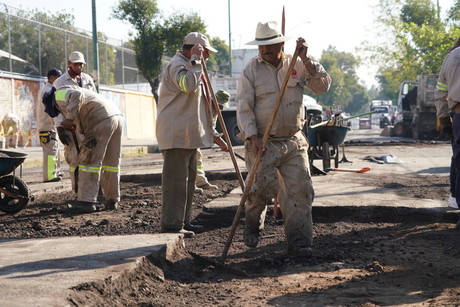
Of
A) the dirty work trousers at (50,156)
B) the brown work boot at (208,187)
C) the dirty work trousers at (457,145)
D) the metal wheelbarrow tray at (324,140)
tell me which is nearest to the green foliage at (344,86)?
the metal wheelbarrow tray at (324,140)

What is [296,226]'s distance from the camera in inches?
229

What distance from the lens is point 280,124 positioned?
19.2 feet

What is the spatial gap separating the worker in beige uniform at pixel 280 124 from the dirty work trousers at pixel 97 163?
305 centimetres

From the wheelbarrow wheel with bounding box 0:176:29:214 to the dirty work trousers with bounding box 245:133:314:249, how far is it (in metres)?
3.73

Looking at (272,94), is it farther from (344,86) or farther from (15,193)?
(344,86)

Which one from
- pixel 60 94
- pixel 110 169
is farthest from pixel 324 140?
pixel 60 94

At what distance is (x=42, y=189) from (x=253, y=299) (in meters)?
6.85

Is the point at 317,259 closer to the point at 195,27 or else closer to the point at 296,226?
the point at 296,226

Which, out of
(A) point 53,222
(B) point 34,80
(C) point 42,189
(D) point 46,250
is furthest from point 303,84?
(B) point 34,80

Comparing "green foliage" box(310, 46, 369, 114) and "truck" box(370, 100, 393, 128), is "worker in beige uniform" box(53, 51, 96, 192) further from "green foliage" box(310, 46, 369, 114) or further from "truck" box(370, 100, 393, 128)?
"green foliage" box(310, 46, 369, 114)

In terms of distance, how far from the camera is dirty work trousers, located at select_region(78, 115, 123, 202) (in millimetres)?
8453

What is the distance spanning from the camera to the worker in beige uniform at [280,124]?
581 cm

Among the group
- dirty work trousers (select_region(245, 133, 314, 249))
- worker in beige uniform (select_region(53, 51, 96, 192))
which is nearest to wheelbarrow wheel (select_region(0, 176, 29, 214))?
worker in beige uniform (select_region(53, 51, 96, 192))

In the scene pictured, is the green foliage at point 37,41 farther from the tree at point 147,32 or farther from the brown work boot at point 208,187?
the brown work boot at point 208,187
